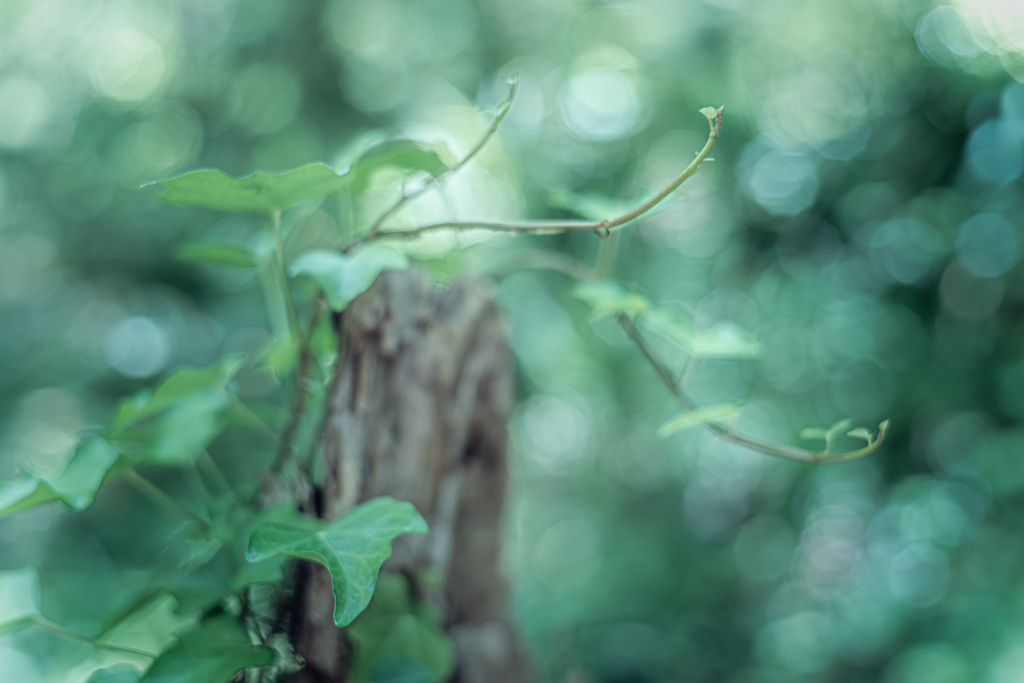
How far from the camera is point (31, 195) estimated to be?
159cm

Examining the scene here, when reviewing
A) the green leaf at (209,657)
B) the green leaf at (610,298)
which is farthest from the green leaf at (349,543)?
the green leaf at (610,298)

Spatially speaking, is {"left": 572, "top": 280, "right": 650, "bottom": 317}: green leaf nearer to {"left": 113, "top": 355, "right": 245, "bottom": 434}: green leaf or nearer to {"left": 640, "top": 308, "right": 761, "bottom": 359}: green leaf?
{"left": 640, "top": 308, "right": 761, "bottom": 359}: green leaf

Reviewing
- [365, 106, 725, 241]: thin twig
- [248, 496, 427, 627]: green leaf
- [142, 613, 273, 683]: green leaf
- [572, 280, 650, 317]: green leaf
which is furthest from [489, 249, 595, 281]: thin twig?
[142, 613, 273, 683]: green leaf

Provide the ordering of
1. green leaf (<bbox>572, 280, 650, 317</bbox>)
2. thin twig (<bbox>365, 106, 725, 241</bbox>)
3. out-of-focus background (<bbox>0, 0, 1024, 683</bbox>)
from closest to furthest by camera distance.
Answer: thin twig (<bbox>365, 106, 725, 241</bbox>) < green leaf (<bbox>572, 280, 650, 317</bbox>) < out-of-focus background (<bbox>0, 0, 1024, 683</bbox>)

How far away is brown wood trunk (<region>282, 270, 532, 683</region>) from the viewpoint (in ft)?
1.45

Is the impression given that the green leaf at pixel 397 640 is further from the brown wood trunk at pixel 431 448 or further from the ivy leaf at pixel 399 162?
the ivy leaf at pixel 399 162

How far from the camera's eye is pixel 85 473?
38 cm

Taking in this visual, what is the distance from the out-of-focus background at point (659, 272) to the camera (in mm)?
1083

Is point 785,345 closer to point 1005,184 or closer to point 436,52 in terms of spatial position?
point 1005,184

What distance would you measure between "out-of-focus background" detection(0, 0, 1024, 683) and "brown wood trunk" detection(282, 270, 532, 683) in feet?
1.29

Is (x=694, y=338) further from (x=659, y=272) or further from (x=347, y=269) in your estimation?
(x=659, y=272)

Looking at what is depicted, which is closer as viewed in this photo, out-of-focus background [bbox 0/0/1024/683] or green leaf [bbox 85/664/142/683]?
green leaf [bbox 85/664/142/683]

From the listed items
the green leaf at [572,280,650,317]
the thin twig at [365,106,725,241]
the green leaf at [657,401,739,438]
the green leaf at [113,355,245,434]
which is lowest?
the green leaf at [113,355,245,434]

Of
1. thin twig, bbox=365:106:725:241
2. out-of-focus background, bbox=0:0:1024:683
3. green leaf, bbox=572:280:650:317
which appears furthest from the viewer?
out-of-focus background, bbox=0:0:1024:683
